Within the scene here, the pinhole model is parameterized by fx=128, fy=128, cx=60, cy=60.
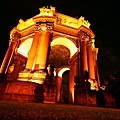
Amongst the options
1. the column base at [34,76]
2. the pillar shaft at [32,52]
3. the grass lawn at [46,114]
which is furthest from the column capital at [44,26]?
the grass lawn at [46,114]

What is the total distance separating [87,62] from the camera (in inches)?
745

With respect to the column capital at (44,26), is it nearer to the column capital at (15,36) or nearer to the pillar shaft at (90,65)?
the column capital at (15,36)

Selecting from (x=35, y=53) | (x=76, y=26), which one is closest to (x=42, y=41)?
(x=35, y=53)

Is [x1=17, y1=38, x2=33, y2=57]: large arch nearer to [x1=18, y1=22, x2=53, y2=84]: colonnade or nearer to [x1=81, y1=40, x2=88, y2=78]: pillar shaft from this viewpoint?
[x1=18, y1=22, x2=53, y2=84]: colonnade

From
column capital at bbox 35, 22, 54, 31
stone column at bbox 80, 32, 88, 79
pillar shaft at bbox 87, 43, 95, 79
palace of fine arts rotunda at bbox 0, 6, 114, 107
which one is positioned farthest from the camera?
pillar shaft at bbox 87, 43, 95, 79

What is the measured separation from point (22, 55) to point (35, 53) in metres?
6.41

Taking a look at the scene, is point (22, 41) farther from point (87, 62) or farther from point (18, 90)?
point (18, 90)

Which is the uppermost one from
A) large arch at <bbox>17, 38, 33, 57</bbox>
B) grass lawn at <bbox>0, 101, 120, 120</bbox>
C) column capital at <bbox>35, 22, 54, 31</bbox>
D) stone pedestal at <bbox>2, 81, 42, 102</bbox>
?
column capital at <bbox>35, 22, 54, 31</bbox>

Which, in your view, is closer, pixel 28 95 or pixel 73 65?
pixel 28 95

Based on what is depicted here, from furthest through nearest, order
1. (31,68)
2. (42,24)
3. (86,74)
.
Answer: (42,24) → (31,68) → (86,74)

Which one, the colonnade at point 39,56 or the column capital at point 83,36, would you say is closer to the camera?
the colonnade at point 39,56

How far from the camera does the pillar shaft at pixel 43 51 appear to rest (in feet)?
49.2

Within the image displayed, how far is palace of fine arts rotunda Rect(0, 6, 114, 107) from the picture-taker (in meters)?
10.2

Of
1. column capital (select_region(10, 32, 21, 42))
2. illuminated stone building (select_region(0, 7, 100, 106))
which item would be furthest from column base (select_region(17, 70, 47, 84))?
column capital (select_region(10, 32, 21, 42))
